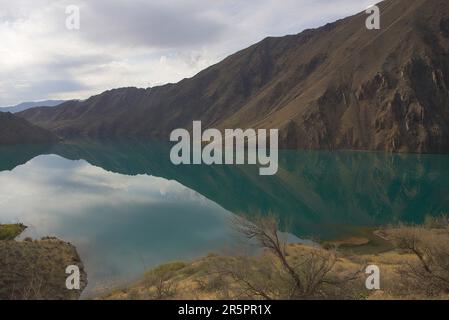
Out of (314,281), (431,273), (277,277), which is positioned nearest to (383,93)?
(431,273)

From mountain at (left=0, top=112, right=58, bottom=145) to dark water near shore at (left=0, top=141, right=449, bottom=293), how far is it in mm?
85951

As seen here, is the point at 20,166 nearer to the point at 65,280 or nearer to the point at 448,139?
the point at 65,280

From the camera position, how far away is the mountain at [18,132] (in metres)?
172

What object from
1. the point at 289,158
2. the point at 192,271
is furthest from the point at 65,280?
the point at 289,158

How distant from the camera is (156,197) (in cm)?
5859

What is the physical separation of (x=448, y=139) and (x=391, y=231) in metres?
73.2

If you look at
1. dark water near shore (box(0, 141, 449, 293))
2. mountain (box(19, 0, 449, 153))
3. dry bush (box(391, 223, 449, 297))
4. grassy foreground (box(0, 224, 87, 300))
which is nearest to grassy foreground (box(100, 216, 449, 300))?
dry bush (box(391, 223, 449, 297))

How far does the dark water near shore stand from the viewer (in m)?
35.3

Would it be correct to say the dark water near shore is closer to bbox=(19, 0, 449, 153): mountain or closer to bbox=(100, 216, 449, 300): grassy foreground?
bbox=(100, 216, 449, 300): grassy foreground

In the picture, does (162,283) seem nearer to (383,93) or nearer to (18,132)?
(383,93)

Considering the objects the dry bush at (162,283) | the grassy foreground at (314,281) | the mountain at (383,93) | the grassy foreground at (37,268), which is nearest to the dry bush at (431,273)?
the grassy foreground at (314,281)

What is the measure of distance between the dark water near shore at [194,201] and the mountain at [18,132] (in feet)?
282

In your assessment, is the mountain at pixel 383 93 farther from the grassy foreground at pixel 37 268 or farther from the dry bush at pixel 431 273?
the grassy foreground at pixel 37 268
